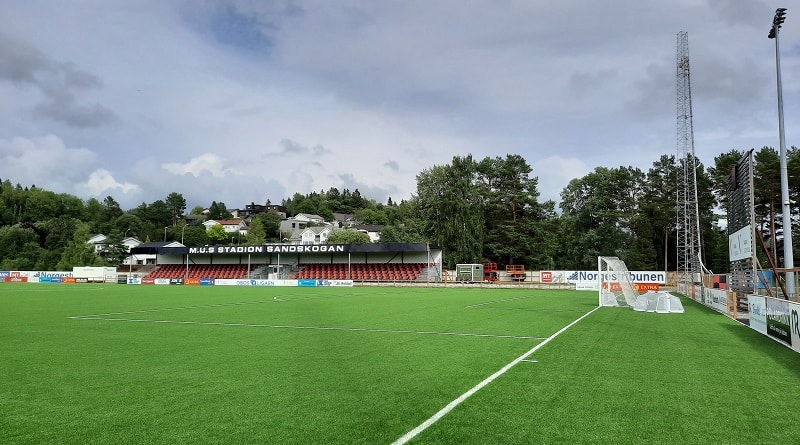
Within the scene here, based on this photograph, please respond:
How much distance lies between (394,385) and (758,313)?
43.6 feet

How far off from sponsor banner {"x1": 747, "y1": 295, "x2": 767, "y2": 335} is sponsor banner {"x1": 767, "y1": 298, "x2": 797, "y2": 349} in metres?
0.44

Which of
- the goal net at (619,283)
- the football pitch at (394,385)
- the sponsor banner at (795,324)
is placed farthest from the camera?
the goal net at (619,283)

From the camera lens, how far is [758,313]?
615 inches

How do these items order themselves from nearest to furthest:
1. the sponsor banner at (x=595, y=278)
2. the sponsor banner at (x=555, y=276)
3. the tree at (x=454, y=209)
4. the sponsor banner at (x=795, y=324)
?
→ the sponsor banner at (x=795, y=324), the sponsor banner at (x=595, y=278), the sponsor banner at (x=555, y=276), the tree at (x=454, y=209)

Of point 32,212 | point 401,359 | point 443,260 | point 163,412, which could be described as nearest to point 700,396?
point 401,359

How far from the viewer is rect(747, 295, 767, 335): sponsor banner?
14.9 metres

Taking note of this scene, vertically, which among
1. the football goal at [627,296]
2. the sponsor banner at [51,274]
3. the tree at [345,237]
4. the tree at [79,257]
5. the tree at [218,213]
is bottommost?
the sponsor banner at [51,274]

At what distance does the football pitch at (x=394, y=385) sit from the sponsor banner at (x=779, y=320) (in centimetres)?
35

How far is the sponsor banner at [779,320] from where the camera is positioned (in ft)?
40.9

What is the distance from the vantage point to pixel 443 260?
73812mm

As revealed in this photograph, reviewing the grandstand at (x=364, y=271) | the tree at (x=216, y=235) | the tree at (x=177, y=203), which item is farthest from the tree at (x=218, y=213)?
the grandstand at (x=364, y=271)

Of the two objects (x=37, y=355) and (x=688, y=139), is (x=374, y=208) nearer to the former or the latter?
(x=688, y=139)

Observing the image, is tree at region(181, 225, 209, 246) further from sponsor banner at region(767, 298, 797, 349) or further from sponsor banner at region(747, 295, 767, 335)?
sponsor banner at region(767, 298, 797, 349)

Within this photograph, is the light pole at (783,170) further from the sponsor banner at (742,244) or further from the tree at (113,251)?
the tree at (113,251)
